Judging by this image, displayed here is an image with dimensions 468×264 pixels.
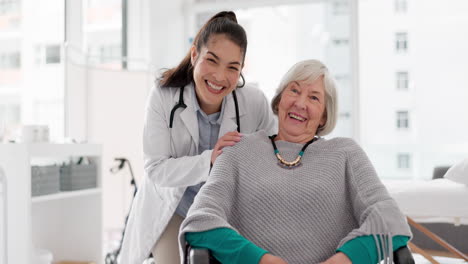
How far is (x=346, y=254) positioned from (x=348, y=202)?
0.24m

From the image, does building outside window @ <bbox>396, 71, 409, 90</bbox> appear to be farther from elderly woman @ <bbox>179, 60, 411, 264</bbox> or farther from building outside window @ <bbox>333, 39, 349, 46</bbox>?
elderly woman @ <bbox>179, 60, 411, 264</bbox>

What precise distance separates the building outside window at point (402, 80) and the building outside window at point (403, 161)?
57 centimetres

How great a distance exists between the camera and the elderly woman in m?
1.46

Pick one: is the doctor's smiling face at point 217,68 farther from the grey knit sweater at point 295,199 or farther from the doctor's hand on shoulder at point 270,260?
the doctor's hand on shoulder at point 270,260

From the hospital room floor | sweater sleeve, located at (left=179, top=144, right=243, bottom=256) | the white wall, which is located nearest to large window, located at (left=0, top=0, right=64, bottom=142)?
the white wall

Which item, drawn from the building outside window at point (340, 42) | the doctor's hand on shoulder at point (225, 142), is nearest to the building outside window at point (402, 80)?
the building outside window at point (340, 42)

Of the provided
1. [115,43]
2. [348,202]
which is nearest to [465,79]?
[115,43]

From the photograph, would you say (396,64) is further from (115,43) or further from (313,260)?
(313,260)

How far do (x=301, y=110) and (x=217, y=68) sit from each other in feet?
0.99

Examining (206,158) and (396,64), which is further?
(396,64)

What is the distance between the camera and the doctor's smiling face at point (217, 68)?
5.81 ft

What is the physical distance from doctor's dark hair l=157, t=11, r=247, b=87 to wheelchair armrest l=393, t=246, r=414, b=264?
31.2 inches

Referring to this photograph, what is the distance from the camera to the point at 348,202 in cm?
166

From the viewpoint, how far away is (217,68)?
1.78 metres
